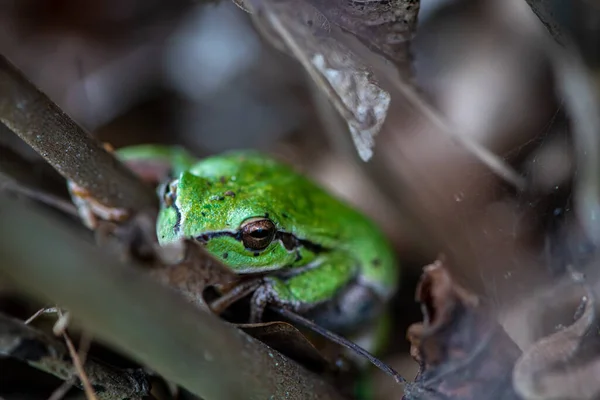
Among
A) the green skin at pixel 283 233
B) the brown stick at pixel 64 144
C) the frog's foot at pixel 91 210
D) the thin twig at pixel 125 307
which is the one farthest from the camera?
the frog's foot at pixel 91 210

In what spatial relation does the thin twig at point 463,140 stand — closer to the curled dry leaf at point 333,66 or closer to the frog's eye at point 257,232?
the curled dry leaf at point 333,66

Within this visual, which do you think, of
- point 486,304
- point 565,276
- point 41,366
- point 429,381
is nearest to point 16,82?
point 41,366

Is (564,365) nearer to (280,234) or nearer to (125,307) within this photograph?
(280,234)

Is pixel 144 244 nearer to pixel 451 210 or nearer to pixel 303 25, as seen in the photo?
pixel 303 25

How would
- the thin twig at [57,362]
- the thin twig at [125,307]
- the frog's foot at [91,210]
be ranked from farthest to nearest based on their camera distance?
1. the frog's foot at [91,210]
2. the thin twig at [57,362]
3. the thin twig at [125,307]

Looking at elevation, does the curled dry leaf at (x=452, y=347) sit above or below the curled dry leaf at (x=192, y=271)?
below

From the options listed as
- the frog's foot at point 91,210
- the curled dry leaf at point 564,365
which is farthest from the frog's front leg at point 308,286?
the curled dry leaf at point 564,365

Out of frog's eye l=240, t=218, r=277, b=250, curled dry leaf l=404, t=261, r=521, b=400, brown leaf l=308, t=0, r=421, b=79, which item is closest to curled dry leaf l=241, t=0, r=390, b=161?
brown leaf l=308, t=0, r=421, b=79

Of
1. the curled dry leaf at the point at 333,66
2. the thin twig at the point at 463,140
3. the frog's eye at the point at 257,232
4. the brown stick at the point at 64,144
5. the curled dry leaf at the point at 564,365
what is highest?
Result: the brown stick at the point at 64,144

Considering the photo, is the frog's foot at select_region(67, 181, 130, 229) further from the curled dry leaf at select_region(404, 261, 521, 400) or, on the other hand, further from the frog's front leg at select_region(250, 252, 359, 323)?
the curled dry leaf at select_region(404, 261, 521, 400)

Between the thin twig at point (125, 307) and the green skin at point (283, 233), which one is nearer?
the thin twig at point (125, 307)
